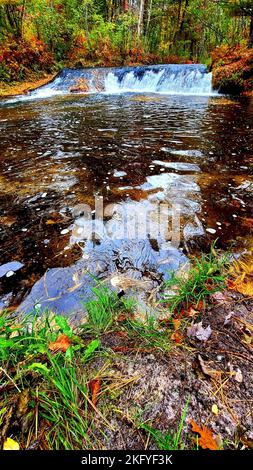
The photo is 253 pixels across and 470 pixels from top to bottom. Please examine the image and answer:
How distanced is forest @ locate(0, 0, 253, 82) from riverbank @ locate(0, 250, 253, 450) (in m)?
17.0

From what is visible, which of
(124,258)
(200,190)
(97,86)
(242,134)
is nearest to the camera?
(124,258)

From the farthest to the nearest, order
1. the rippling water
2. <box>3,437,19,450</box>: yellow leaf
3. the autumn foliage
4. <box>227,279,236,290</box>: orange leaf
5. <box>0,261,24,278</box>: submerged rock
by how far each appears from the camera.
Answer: the autumn foliage
the rippling water
<box>0,261,24,278</box>: submerged rock
<box>227,279,236,290</box>: orange leaf
<box>3,437,19,450</box>: yellow leaf

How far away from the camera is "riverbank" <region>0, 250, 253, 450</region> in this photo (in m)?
1.16

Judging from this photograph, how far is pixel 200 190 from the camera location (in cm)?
380

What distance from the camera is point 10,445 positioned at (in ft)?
3.56

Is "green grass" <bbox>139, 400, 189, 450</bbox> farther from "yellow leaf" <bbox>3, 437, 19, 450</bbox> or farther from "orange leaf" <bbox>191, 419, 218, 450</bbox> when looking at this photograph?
"yellow leaf" <bbox>3, 437, 19, 450</bbox>

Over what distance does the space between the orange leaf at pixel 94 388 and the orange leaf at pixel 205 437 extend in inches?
18.8

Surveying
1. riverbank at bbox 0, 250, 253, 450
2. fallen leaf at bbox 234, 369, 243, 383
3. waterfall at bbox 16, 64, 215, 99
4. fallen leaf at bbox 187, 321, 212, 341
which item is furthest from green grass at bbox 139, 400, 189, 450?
waterfall at bbox 16, 64, 215, 99

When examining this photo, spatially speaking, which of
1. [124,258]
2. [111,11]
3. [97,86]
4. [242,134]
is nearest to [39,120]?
[242,134]

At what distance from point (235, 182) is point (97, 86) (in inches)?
647

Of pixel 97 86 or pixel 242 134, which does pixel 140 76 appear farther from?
pixel 242 134

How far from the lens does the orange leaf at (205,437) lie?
113cm

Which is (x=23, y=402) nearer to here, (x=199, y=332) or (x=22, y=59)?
(x=199, y=332)

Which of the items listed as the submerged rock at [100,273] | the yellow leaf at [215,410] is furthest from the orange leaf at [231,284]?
the yellow leaf at [215,410]
